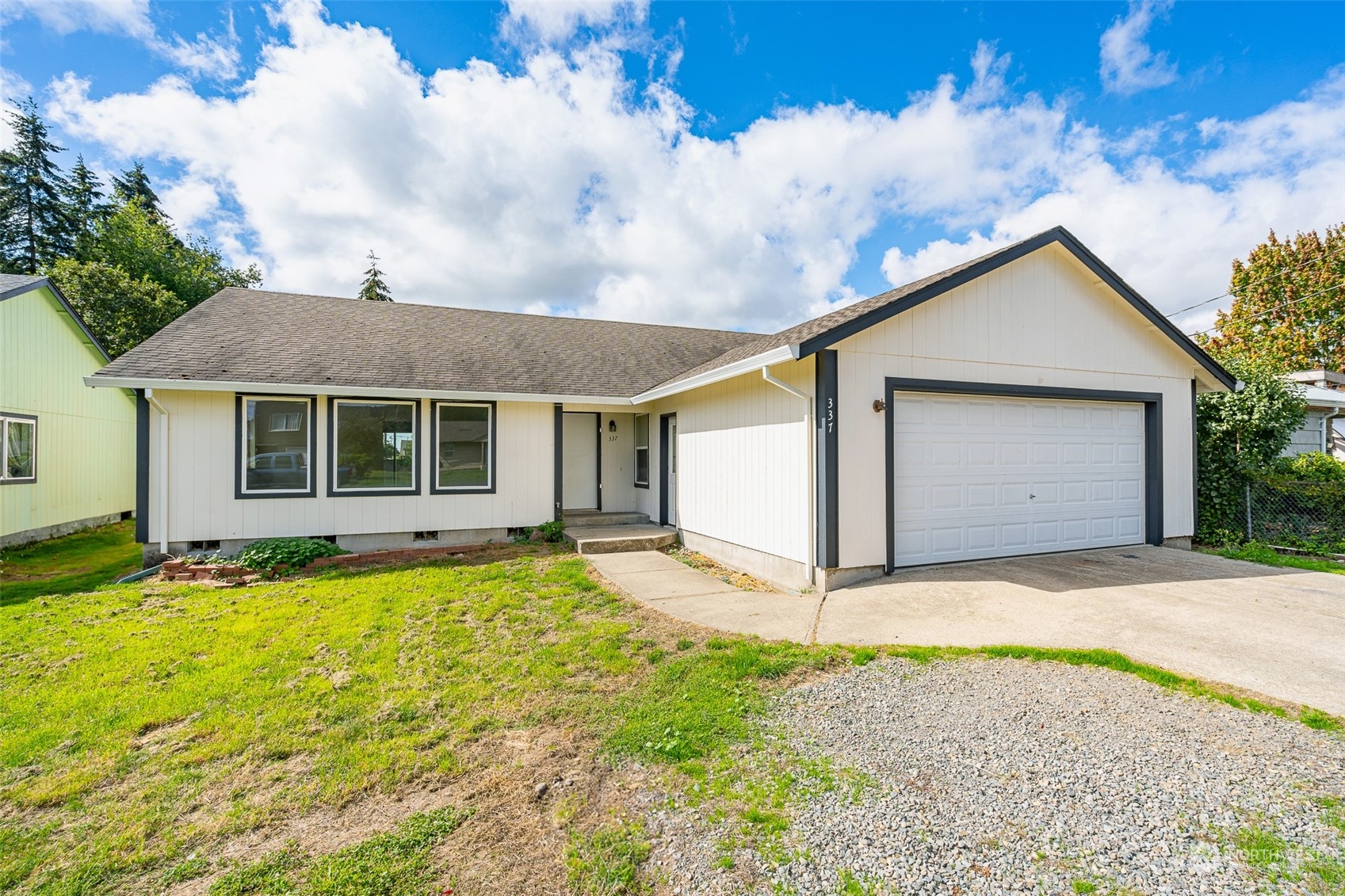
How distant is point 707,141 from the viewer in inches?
436

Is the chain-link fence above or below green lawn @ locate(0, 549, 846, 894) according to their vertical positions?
above

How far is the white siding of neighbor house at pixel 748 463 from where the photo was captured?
662 centimetres

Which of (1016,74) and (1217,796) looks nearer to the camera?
(1217,796)

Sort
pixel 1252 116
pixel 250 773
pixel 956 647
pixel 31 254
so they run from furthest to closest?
pixel 31 254, pixel 1252 116, pixel 956 647, pixel 250 773

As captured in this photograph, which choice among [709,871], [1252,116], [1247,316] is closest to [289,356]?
[709,871]

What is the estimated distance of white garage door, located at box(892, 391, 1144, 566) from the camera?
22.9ft

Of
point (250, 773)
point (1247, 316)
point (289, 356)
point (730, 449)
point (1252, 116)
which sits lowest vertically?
point (250, 773)

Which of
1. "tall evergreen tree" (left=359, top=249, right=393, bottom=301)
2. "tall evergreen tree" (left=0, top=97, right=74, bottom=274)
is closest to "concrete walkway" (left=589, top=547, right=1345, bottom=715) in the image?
"tall evergreen tree" (left=0, top=97, right=74, bottom=274)

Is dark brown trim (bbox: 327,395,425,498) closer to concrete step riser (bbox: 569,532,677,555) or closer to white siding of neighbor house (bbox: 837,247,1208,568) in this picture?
concrete step riser (bbox: 569,532,677,555)

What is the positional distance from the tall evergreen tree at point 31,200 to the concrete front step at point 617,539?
3237cm

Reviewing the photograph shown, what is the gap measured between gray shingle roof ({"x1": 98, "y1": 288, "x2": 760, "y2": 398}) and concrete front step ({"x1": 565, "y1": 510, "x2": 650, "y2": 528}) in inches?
96.0

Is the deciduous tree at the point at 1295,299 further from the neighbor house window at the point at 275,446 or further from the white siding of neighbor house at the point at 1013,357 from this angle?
the neighbor house window at the point at 275,446

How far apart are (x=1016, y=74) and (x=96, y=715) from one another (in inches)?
550

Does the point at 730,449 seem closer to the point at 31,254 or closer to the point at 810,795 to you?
the point at 810,795
